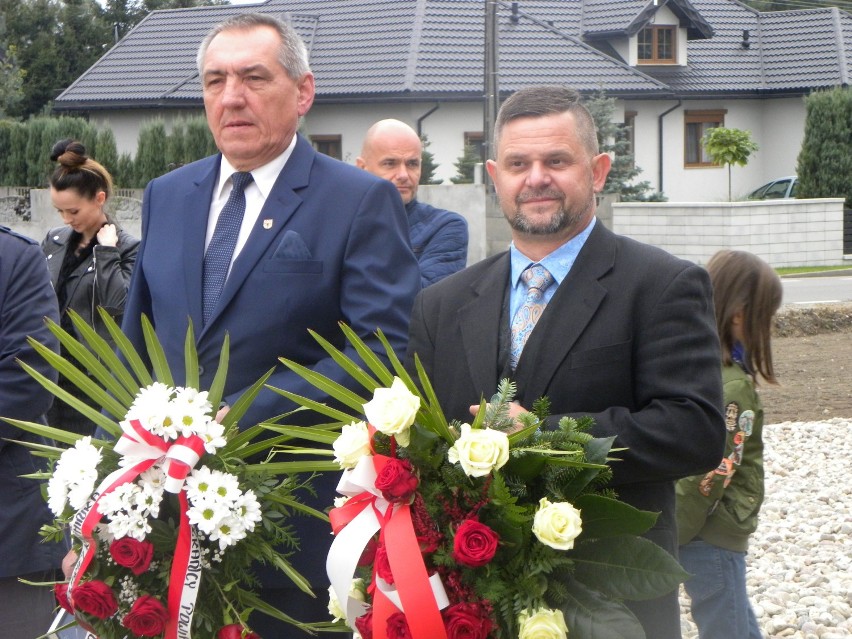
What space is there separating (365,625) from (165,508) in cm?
63

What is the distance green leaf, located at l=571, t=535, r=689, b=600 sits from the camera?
2.36 metres

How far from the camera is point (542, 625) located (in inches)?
89.5

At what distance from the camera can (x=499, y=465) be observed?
233cm

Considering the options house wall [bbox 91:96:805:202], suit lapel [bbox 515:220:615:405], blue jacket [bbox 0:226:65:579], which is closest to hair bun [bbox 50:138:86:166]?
blue jacket [bbox 0:226:65:579]

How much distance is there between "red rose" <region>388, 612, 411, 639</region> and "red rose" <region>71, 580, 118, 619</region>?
697 mm

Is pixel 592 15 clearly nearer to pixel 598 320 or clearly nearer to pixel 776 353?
pixel 776 353

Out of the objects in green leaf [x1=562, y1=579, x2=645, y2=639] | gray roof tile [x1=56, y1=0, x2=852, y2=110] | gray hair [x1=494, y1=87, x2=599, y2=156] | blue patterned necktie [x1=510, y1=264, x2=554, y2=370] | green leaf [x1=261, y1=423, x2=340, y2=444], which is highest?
gray roof tile [x1=56, y1=0, x2=852, y2=110]

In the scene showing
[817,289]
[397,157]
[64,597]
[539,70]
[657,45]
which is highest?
[657,45]

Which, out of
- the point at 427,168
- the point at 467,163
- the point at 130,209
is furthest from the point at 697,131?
the point at 130,209

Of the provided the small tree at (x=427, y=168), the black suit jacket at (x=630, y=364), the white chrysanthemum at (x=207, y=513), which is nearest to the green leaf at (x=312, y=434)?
the white chrysanthemum at (x=207, y=513)

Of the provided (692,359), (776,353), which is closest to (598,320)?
(692,359)

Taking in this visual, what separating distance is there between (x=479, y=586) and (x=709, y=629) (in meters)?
2.34

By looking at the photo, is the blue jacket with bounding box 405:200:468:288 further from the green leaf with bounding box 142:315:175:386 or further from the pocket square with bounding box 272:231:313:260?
the green leaf with bounding box 142:315:175:386

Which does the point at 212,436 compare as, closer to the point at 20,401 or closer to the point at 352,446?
the point at 352,446
